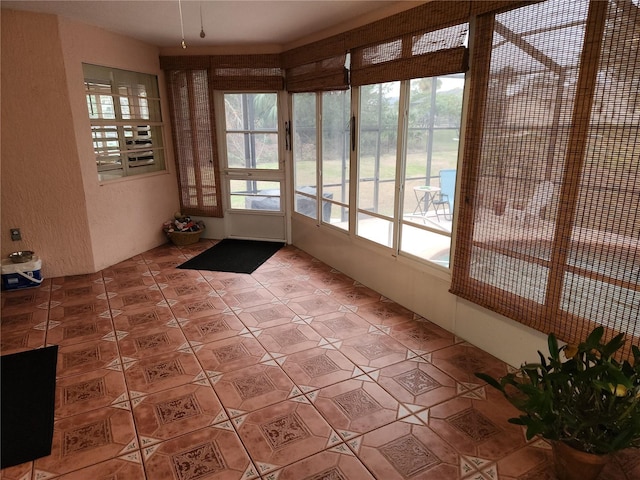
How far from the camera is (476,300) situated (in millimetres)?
2715

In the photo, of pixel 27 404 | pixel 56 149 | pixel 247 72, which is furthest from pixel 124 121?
pixel 27 404

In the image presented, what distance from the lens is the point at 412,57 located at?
2.91m

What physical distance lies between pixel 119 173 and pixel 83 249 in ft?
2.98

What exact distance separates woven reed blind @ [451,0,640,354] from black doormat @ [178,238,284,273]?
2579 millimetres

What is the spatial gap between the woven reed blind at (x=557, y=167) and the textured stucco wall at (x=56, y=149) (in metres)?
3.49

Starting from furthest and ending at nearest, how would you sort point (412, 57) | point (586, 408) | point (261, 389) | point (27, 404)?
point (412, 57)
point (261, 389)
point (27, 404)
point (586, 408)

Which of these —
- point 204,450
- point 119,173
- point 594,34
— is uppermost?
point 594,34

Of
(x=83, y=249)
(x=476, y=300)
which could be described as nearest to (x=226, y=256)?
(x=83, y=249)

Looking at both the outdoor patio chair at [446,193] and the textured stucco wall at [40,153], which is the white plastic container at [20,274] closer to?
the textured stucco wall at [40,153]

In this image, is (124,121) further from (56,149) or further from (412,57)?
(412,57)

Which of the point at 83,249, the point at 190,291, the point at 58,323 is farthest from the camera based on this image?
the point at 83,249

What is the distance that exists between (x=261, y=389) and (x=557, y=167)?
2.02 meters

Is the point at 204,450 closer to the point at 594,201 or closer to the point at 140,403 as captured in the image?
the point at 140,403

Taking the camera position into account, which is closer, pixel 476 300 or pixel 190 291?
pixel 476 300
